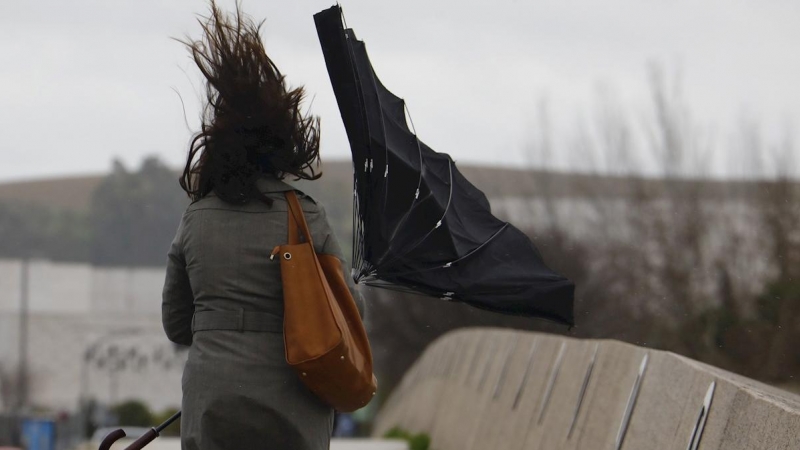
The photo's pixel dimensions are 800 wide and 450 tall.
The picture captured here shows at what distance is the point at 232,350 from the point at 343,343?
32cm

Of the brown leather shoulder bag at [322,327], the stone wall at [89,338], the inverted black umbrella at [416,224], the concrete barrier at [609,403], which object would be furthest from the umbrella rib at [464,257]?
the stone wall at [89,338]

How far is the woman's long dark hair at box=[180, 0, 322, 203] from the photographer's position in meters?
4.05

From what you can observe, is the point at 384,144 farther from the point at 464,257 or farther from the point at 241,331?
the point at 241,331

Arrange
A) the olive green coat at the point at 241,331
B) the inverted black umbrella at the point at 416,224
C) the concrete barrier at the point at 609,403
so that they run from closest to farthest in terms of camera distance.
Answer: the concrete barrier at the point at 609,403 → the olive green coat at the point at 241,331 → the inverted black umbrella at the point at 416,224

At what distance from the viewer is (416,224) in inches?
197

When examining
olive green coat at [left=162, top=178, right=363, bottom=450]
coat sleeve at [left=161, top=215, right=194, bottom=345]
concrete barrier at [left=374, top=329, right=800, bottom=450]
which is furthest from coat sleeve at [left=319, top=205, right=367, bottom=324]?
concrete barrier at [left=374, top=329, right=800, bottom=450]

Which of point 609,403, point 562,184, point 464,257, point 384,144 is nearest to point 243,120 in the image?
point 384,144

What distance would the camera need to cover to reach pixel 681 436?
4.48 metres

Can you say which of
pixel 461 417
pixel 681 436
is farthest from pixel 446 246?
pixel 461 417

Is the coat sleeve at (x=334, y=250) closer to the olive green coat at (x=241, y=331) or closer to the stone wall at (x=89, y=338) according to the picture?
the olive green coat at (x=241, y=331)

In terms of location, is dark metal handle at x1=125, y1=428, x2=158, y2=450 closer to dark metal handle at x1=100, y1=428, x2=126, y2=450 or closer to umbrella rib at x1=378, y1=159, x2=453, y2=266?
dark metal handle at x1=100, y1=428, x2=126, y2=450

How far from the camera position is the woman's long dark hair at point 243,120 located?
13.3 ft

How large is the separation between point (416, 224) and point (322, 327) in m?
1.22

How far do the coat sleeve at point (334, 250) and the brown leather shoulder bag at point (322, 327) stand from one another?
3cm
